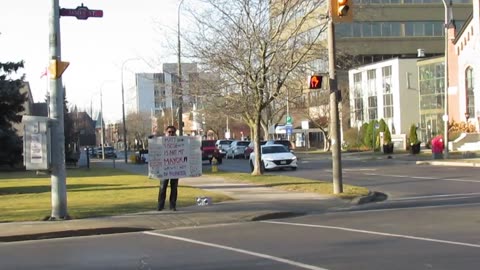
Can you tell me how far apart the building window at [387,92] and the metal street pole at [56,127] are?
199ft

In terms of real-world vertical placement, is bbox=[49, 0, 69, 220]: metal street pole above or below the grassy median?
above

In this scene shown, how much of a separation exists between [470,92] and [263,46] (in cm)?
3556

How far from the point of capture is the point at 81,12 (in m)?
14.4

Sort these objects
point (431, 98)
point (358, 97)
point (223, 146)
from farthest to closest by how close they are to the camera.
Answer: point (358, 97), point (223, 146), point (431, 98)

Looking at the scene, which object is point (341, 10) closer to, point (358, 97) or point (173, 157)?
point (173, 157)

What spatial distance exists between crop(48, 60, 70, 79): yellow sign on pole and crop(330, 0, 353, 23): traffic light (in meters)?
7.47

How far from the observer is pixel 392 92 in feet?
235

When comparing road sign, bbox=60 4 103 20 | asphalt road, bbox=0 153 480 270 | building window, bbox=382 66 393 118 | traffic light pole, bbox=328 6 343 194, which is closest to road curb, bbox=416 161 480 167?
traffic light pole, bbox=328 6 343 194

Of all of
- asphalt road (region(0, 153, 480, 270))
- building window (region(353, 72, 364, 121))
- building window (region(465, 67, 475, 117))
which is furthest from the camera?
building window (region(353, 72, 364, 121))

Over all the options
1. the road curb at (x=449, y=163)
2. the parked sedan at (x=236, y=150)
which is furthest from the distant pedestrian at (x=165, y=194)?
the parked sedan at (x=236, y=150)

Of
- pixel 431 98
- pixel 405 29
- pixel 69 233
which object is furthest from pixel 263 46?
pixel 405 29

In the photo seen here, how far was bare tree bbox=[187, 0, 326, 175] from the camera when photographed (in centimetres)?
2664

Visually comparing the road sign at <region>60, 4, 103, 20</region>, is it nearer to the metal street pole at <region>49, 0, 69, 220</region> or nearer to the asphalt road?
the metal street pole at <region>49, 0, 69, 220</region>

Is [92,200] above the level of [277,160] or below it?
below
